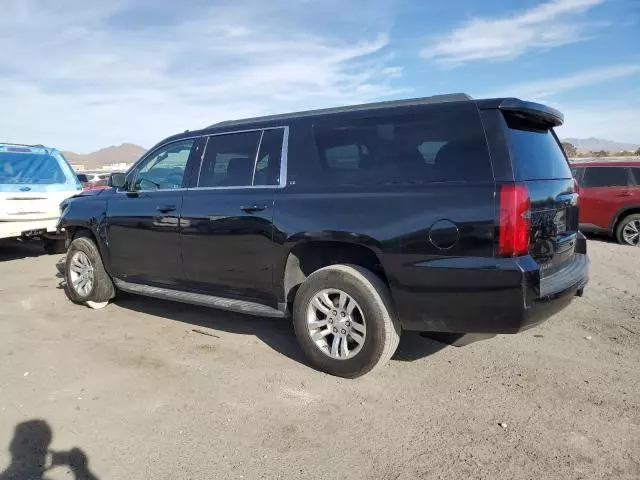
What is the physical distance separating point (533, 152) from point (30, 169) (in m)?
8.60

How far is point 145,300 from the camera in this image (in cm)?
617

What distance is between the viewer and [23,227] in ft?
27.3

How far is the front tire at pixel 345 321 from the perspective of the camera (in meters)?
3.57

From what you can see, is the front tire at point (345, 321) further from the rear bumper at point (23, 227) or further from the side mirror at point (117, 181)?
the rear bumper at point (23, 227)

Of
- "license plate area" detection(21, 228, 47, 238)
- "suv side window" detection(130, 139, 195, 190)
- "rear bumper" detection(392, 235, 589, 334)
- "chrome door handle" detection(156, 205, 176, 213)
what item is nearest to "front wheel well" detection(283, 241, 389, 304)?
"rear bumper" detection(392, 235, 589, 334)

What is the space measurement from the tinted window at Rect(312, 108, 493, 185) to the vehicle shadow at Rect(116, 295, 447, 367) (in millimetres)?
1522

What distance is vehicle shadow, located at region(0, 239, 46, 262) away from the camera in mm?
9414

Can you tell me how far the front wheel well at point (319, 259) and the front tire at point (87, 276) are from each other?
2.60 m

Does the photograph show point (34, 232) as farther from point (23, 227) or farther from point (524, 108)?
point (524, 108)

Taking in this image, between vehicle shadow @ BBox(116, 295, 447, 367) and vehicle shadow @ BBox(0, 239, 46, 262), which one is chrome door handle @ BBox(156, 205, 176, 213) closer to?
vehicle shadow @ BBox(116, 295, 447, 367)

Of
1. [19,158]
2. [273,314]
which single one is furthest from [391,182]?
[19,158]

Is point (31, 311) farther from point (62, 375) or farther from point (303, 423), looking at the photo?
point (303, 423)

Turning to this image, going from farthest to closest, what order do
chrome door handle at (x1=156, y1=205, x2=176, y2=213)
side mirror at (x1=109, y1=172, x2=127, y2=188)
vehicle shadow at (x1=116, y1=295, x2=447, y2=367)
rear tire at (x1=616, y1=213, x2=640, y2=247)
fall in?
rear tire at (x1=616, y1=213, x2=640, y2=247) → side mirror at (x1=109, y1=172, x2=127, y2=188) → chrome door handle at (x1=156, y1=205, x2=176, y2=213) → vehicle shadow at (x1=116, y1=295, x2=447, y2=367)

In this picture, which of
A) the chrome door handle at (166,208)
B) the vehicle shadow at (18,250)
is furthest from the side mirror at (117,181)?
the vehicle shadow at (18,250)
